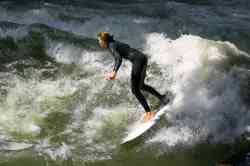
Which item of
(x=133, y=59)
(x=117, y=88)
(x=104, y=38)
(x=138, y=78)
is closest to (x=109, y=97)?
(x=117, y=88)

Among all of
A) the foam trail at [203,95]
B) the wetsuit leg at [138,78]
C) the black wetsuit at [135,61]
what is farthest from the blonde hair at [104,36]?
the foam trail at [203,95]

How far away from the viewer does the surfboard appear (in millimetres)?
10360

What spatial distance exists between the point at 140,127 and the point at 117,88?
229 cm

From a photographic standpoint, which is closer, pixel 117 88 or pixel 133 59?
pixel 133 59

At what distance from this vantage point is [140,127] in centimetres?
1070

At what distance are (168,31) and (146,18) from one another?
160 centimetres

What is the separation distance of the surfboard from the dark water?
0.13 meters

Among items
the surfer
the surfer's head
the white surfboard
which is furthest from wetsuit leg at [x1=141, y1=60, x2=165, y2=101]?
the white surfboard

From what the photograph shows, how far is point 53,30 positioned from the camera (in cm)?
1689

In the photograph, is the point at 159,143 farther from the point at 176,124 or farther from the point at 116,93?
the point at 116,93

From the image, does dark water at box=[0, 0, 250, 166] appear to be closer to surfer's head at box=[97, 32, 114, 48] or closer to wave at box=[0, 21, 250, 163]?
wave at box=[0, 21, 250, 163]

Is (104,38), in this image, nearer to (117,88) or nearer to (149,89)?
(149,89)

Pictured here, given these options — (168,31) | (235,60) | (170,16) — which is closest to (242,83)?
(235,60)

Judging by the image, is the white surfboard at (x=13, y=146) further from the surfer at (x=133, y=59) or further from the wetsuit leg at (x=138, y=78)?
the wetsuit leg at (x=138, y=78)
